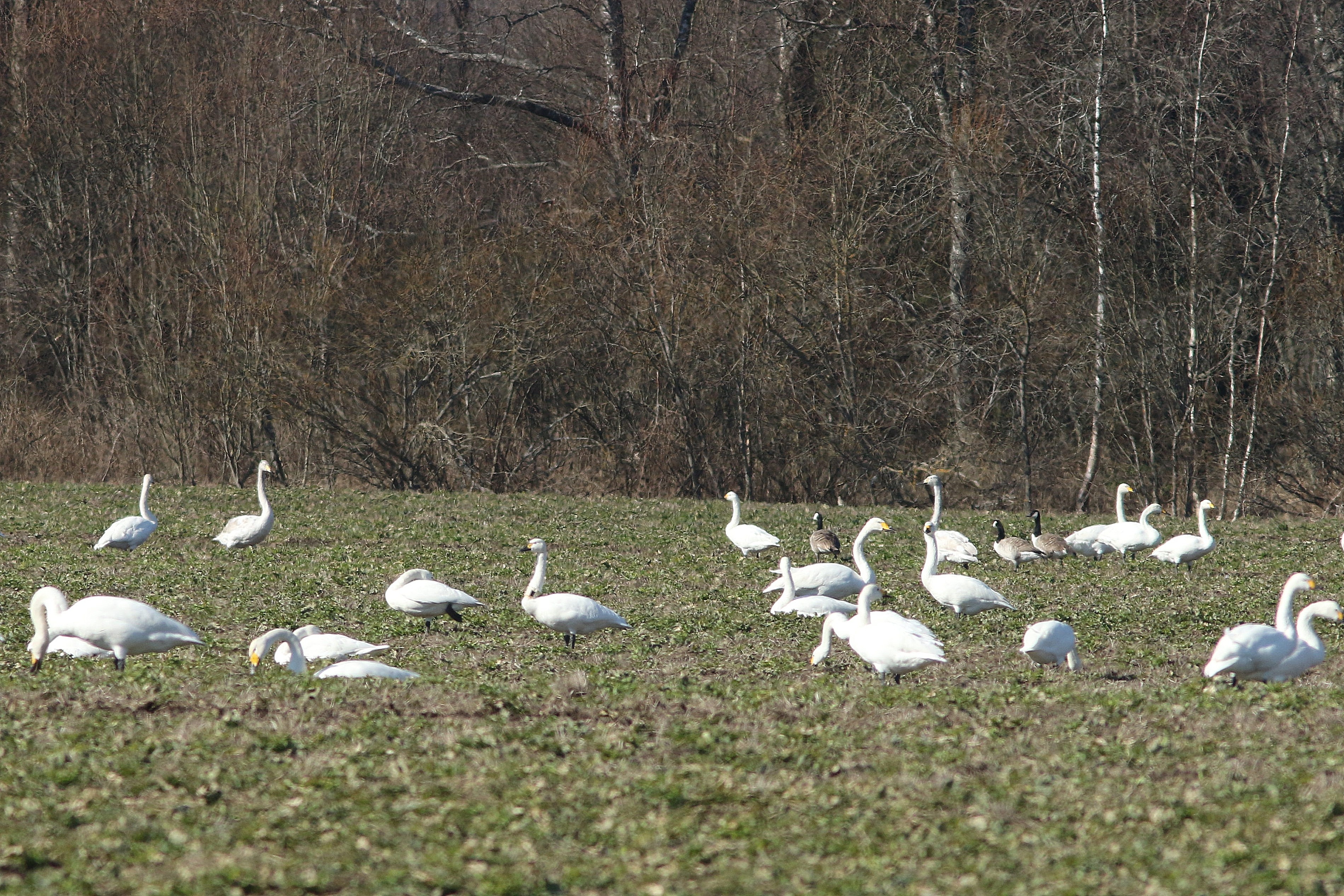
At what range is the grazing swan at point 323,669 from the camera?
9156mm

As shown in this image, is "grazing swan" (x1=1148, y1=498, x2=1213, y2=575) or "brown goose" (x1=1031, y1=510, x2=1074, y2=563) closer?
"grazing swan" (x1=1148, y1=498, x2=1213, y2=575)

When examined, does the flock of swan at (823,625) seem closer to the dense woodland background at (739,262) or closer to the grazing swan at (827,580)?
the grazing swan at (827,580)

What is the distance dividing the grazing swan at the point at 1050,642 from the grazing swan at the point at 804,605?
217 centimetres

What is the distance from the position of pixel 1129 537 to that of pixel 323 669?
10227 mm

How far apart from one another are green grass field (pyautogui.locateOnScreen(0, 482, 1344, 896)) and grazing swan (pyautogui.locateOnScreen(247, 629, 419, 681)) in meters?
0.21

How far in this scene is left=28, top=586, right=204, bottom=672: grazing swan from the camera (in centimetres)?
924

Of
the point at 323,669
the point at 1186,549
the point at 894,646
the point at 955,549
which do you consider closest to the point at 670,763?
the point at 894,646

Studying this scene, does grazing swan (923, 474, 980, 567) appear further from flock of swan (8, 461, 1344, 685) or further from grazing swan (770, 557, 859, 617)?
grazing swan (770, 557, 859, 617)

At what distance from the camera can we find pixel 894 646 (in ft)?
30.2

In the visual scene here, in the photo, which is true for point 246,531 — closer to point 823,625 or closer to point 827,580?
point 827,580

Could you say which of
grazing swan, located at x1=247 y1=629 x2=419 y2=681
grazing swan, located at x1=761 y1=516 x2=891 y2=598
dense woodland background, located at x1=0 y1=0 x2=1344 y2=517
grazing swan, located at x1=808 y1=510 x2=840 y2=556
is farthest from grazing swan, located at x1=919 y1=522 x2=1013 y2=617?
dense woodland background, located at x1=0 y1=0 x2=1344 y2=517

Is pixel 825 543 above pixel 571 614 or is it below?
below

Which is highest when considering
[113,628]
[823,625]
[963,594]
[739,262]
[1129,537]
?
[739,262]

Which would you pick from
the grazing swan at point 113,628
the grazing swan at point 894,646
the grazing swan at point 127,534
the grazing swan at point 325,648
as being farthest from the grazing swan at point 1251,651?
the grazing swan at point 127,534
